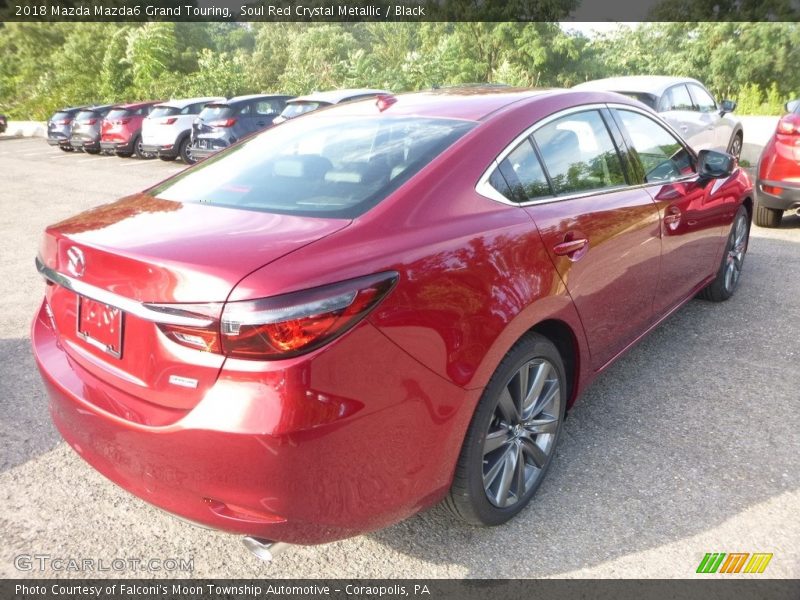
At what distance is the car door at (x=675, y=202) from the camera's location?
134 inches

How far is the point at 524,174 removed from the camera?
2.56 meters

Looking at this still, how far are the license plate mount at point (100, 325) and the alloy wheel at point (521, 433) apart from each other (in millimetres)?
1284

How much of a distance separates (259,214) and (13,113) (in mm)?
43685

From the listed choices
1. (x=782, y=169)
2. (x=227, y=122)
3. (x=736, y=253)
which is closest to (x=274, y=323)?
(x=736, y=253)

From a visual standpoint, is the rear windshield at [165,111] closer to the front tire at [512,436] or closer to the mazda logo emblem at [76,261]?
the mazda logo emblem at [76,261]

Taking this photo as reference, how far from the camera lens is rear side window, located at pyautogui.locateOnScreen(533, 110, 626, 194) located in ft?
8.99

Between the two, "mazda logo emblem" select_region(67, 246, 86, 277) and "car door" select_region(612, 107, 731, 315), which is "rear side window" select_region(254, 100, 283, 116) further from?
"mazda logo emblem" select_region(67, 246, 86, 277)

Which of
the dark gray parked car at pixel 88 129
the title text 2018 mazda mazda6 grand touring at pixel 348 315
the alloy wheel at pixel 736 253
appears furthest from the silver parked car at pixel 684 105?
the dark gray parked car at pixel 88 129

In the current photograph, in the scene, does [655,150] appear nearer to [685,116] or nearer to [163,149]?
[685,116]

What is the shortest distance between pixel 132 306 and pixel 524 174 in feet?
5.02

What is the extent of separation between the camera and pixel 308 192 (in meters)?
2.36

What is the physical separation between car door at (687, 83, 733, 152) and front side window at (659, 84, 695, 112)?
0.19m

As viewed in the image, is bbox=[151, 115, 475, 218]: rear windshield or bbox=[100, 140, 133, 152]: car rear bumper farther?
bbox=[100, 140, 133, 152]: car rear bumper

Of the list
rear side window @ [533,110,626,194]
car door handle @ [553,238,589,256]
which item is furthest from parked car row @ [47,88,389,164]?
car door handle @ [553,238,589,256]
